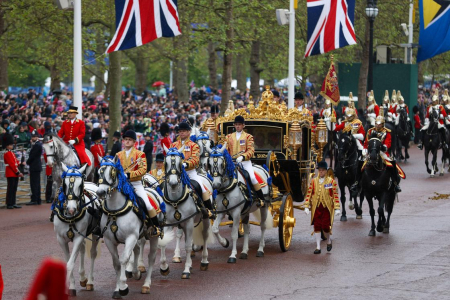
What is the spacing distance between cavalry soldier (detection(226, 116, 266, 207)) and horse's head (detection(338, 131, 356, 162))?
4413 mm

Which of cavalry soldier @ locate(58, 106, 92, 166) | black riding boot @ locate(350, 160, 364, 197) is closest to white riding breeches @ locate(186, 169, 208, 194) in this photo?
cavalry soldier @ locate(58, 106, 92, 166)

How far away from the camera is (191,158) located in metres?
11.7

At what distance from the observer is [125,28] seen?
→ 1698 cm

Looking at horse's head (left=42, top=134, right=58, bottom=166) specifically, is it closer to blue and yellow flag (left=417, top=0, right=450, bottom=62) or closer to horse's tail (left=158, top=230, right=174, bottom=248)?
horse's tail (left=158, top=230, right=174, bottom=248)

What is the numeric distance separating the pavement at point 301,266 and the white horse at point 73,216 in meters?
0.49

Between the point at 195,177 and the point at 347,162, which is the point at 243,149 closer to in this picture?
the point at 195,177

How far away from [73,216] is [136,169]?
106 centimetres

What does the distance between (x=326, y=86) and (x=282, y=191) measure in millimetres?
5666

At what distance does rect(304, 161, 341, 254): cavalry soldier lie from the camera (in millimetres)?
13234

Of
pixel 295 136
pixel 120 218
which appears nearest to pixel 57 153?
pixel 295 136

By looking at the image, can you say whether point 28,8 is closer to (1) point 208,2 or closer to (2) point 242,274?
(1) point 208,2

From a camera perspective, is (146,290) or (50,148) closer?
(146,290)

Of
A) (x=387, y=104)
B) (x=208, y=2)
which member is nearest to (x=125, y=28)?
(x=208, y=2)

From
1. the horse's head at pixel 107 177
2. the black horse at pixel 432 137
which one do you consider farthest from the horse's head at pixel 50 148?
the black horse at pixel 432 137
